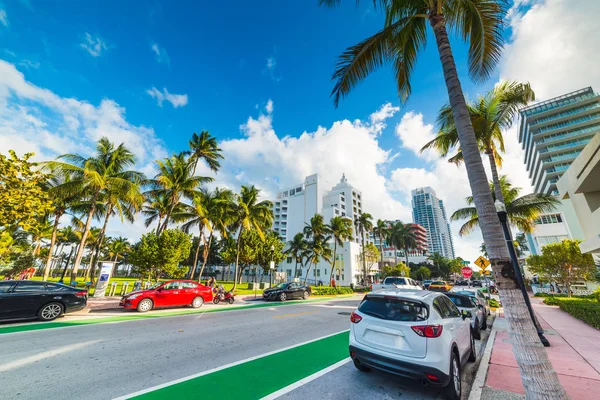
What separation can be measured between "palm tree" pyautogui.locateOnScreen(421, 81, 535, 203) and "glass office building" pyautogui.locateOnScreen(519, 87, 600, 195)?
71.9 m

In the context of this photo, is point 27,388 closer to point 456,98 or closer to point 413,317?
point 413,317

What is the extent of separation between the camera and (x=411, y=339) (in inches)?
158

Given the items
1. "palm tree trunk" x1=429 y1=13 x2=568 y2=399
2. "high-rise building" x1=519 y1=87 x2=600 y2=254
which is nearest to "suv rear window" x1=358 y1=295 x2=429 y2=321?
"palm tree trunk" x1=429 y1=13 x2=568 y2=399

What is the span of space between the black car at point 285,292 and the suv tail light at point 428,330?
1677cm

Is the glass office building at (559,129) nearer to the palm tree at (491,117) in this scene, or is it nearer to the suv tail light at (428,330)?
the palm tree at (491,117)

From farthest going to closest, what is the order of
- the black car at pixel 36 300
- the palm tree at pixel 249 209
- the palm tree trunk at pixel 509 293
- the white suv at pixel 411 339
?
the palm tree at pixel 249 209 < the black car at pixel 36 300 < the white suv at pixel 411 339 < the palm tree trunk at pixel 509 293

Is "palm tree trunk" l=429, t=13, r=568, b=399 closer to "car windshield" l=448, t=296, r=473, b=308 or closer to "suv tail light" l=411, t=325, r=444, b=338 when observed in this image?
"suv tail light" l=411, t=325, r=444, b=338

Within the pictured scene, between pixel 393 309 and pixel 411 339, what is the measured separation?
0.60 metres

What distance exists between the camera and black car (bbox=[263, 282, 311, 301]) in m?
19.4

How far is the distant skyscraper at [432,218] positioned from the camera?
16600 centimetres

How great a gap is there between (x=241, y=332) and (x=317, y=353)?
312 centimetres

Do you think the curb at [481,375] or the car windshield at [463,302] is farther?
the car windshield at [463,302]

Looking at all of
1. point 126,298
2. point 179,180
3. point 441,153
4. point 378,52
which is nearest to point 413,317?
point 378,52

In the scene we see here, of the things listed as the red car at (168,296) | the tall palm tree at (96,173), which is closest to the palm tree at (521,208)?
the red car at (168,296)
